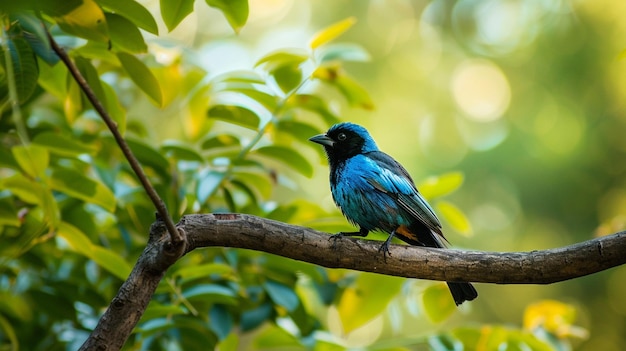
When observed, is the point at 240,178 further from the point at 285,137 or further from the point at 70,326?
the point at 70,326

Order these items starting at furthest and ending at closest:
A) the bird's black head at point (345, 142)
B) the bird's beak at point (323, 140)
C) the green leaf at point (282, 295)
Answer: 1. the bird's black head at point (345, 142)
2. the bird's beak at point (323, 140)
3. the green leaf at point (282, 295)

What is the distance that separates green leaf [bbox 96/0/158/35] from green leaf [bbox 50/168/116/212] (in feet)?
3.23

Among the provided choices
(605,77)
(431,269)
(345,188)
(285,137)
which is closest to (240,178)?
(285,137)

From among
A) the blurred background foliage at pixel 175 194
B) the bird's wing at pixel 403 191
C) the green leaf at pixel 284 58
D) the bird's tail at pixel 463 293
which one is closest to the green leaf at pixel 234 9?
the blurred background foliage at pixel 175 194

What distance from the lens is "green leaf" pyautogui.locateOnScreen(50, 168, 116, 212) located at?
3.46 m

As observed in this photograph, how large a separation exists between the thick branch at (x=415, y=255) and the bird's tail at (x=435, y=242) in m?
0.88

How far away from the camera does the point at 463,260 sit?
9.95 ft

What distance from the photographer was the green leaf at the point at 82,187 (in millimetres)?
3463

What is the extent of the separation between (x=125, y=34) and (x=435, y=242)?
7.72ft

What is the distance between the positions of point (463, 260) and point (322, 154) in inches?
75.1

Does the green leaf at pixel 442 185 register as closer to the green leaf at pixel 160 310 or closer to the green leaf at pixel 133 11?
the green leaf at pixel 160 310

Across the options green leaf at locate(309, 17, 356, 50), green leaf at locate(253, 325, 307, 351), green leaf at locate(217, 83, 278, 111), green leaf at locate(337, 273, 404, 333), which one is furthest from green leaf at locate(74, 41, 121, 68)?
green leaf at locate(337, 273, 404, 333)

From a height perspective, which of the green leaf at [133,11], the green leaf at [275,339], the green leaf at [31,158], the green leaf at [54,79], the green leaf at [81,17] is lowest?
the green leaf at [275,339]

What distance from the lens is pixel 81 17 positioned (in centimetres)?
253
